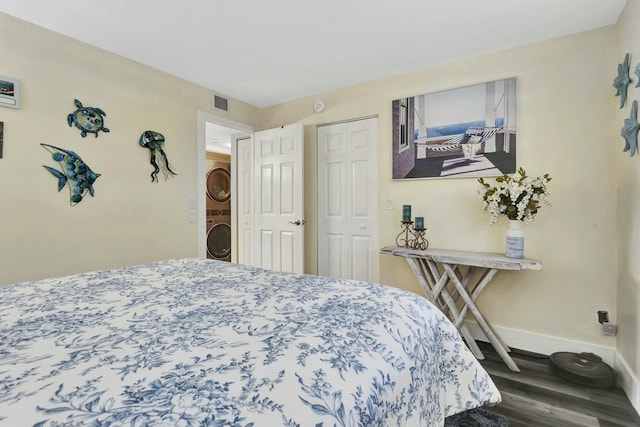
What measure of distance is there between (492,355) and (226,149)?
16.7 feet

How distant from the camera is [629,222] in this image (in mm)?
1873

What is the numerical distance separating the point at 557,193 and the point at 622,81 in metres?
0.77

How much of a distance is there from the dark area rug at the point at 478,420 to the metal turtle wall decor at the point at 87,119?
3.01 metres

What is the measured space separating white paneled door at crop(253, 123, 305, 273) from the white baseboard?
1.86 meters

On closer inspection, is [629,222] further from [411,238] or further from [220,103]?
[220,103]

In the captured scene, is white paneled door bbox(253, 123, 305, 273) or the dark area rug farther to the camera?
white paneled door bbox(253, 123, 305, 273)

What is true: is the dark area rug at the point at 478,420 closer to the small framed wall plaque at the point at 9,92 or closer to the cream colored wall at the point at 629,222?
the cream colored wall at the point at 629,222

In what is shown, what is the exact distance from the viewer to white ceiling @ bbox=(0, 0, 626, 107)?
6.32 ft

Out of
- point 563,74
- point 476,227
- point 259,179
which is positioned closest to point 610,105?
point 563,74

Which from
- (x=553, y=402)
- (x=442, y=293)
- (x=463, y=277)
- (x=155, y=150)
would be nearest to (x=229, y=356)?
(x=553, y=402)

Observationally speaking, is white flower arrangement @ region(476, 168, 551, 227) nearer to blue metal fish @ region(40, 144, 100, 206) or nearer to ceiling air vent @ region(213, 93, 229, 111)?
ceiling air vent @ region(213, 93, 229, 111)

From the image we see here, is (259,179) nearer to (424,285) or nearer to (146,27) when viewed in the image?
(146,27)

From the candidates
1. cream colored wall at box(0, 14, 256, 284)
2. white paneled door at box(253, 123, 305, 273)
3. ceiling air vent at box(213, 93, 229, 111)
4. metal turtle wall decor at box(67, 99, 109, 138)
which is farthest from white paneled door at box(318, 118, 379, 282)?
metal turtle wall decor at box(67, 99, 109, 138)

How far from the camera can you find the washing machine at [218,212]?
17.9 ft
